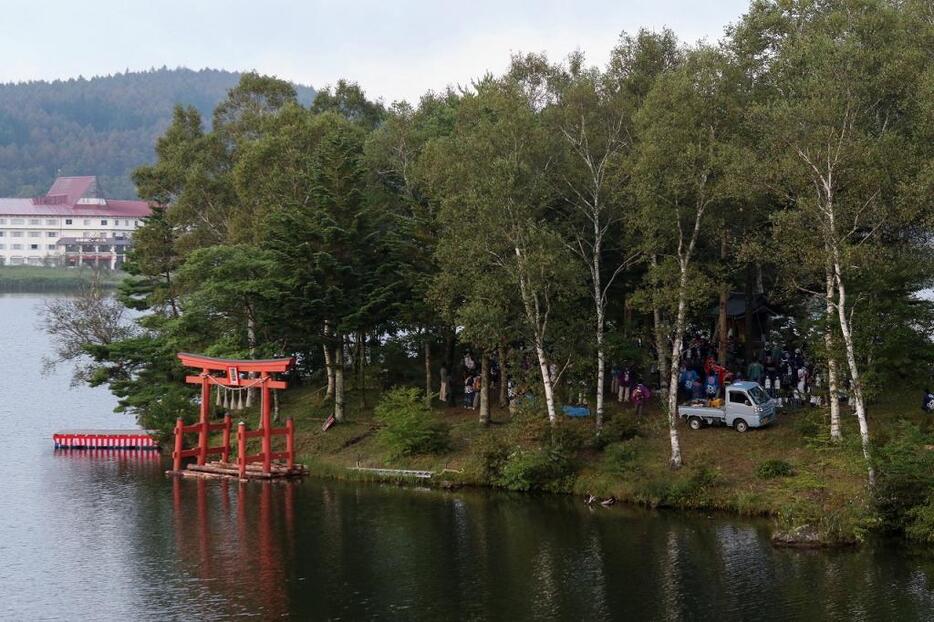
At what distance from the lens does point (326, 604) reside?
115 feet

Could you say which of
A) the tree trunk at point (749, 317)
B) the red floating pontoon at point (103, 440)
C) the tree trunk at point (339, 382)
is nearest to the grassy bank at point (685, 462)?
the tree trunk at point (339, 382)

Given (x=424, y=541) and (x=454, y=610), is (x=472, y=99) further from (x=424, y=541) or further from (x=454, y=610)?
(x=454, y=610)

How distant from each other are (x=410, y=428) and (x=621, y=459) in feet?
37.2

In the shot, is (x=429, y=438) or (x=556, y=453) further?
(x=429, y=438)

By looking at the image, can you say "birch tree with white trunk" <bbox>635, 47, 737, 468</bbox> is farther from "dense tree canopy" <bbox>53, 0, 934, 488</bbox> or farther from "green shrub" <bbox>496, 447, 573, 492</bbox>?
"green shrub" <bbox>496, 447, 573, 492</bbox>

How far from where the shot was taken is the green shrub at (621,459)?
48281 millimetres

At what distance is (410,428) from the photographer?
5469 centimetres

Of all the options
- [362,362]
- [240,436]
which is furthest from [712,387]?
[240,436]

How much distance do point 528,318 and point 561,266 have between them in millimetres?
3427

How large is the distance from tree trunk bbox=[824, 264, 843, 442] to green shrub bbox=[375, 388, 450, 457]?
743 inches

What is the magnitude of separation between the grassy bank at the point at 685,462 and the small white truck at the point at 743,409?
511mm

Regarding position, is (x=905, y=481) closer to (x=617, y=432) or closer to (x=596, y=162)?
(x=617, y=432)

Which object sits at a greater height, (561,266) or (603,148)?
(603,148)

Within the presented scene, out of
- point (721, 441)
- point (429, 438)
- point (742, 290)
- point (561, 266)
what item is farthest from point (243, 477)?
point (742, 290)
